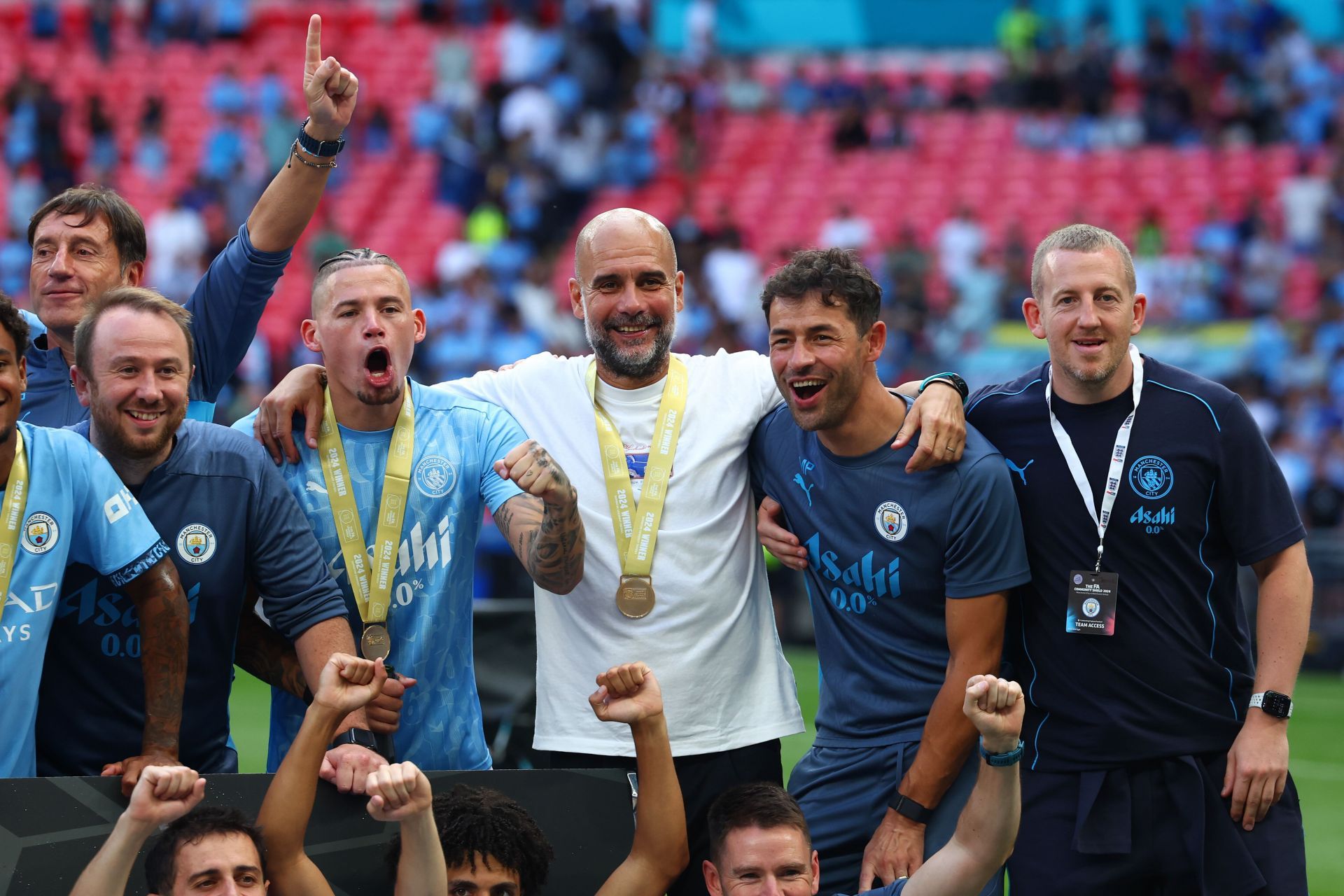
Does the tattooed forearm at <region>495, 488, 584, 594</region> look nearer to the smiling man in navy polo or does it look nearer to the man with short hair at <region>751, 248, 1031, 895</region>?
the man with short hair at <region>751, 248, 1031, 895</region>

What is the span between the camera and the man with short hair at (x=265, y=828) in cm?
361

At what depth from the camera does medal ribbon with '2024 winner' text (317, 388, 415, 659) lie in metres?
4.27

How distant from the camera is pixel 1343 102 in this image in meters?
19.6

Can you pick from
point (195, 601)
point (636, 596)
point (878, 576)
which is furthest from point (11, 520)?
point (878, 576)

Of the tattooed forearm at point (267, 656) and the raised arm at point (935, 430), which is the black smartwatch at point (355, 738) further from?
the raised arm at point (935, 430)

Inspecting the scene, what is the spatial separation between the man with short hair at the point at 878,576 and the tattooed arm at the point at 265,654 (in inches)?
57.3

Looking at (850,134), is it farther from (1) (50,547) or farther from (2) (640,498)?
(1) (50,547)

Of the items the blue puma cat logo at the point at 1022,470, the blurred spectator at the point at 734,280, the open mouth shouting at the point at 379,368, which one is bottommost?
the blue puma cat logo at the point at 1022,470

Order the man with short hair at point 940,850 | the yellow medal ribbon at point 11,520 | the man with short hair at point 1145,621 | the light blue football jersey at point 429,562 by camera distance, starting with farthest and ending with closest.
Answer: the light blue football jersey at point 429,562 < the man with short hair at point 1145,621 < the yellow medal ribbon at point 11,520 < the man with short hair at point 940,850

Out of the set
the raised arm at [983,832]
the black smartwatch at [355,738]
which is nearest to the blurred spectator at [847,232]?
the black smartwatch at [355,738]

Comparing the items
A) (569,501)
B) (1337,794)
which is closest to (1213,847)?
(569,501)

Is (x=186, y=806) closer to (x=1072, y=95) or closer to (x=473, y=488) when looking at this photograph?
(x=473, y=488)

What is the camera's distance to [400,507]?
430 centimetres

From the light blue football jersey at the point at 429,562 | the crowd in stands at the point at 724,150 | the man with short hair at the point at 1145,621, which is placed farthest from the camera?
the crowd in stands at the point at 724,150
